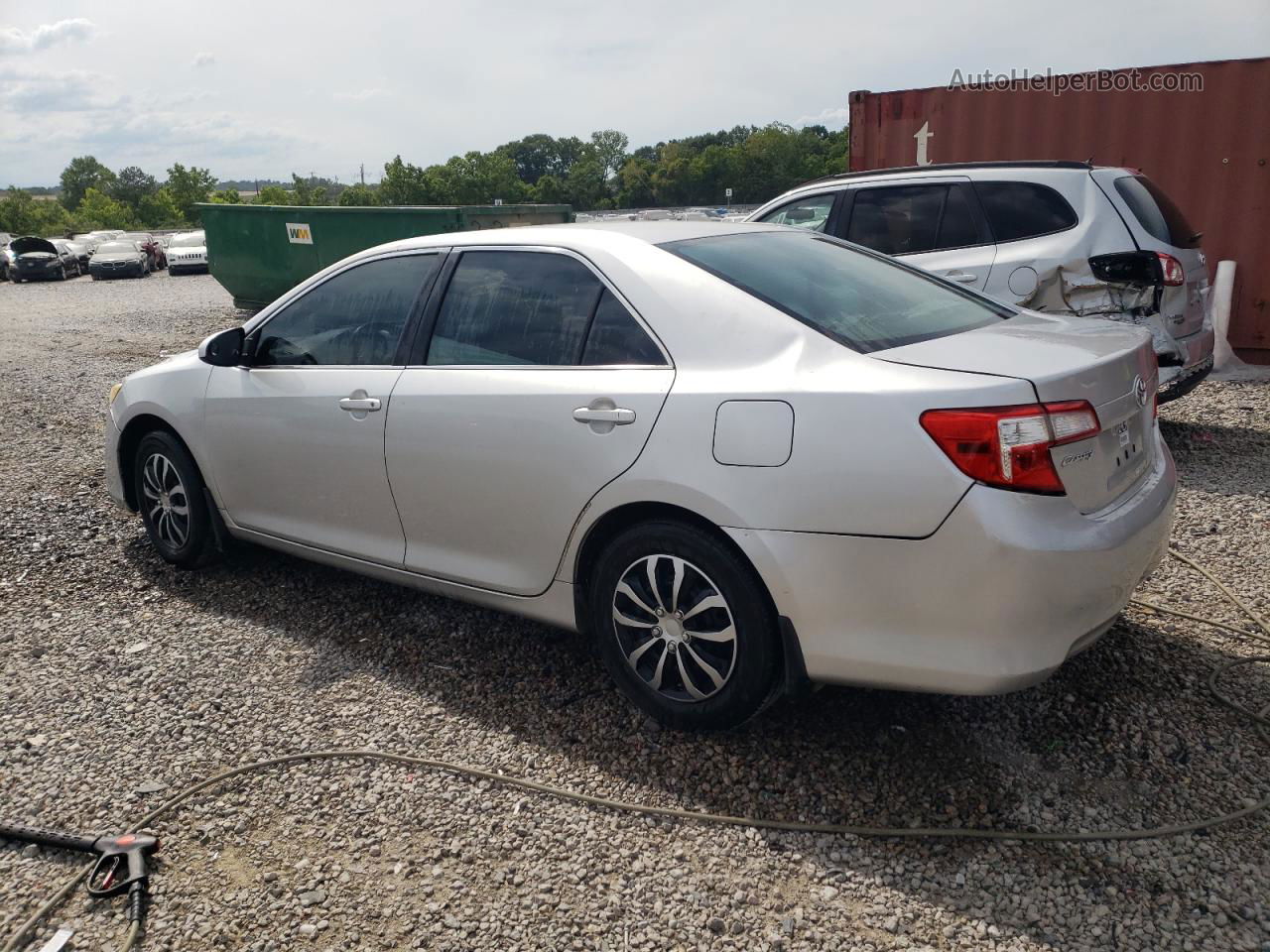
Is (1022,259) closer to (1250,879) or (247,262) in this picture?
(1250,879)

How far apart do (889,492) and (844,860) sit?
100 cm

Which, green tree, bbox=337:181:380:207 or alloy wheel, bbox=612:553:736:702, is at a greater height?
green tree, bbox=337:181:380:207

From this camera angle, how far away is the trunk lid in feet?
8.86

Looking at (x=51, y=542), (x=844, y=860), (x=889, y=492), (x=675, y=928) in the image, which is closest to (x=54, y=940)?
(x=675, y=928)

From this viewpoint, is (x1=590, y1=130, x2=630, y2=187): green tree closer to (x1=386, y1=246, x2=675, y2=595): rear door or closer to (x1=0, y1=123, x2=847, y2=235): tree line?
(x1=0, y1=123, x2=847, y2=235): tree line

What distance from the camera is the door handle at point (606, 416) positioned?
10.3 ft

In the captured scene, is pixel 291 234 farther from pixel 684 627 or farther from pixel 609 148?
pixel 609 148

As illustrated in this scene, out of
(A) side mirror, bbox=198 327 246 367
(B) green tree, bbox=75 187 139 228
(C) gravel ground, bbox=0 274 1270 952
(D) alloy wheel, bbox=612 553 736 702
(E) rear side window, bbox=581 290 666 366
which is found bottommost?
(C) gravel ground, bbox=0 274 1270 952

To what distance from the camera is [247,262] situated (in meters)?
15.5

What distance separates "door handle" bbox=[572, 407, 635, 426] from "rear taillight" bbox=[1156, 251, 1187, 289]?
4.67 meters

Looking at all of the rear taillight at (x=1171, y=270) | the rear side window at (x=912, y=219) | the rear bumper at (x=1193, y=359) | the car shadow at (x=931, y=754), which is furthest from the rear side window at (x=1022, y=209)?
the car shadow at (x=931, y=754)

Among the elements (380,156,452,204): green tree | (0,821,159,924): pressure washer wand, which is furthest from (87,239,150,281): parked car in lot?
(380,156,452,204): green tree

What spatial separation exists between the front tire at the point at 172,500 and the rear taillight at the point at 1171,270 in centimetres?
571

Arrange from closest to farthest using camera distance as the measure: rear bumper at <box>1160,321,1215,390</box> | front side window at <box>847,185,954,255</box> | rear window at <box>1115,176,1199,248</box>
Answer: rear bumper at <box>1160,321,1215,390</box> < rear window at <box>1115,176,1199,248</box> < front side window at <box>847,185,954,255</box>
